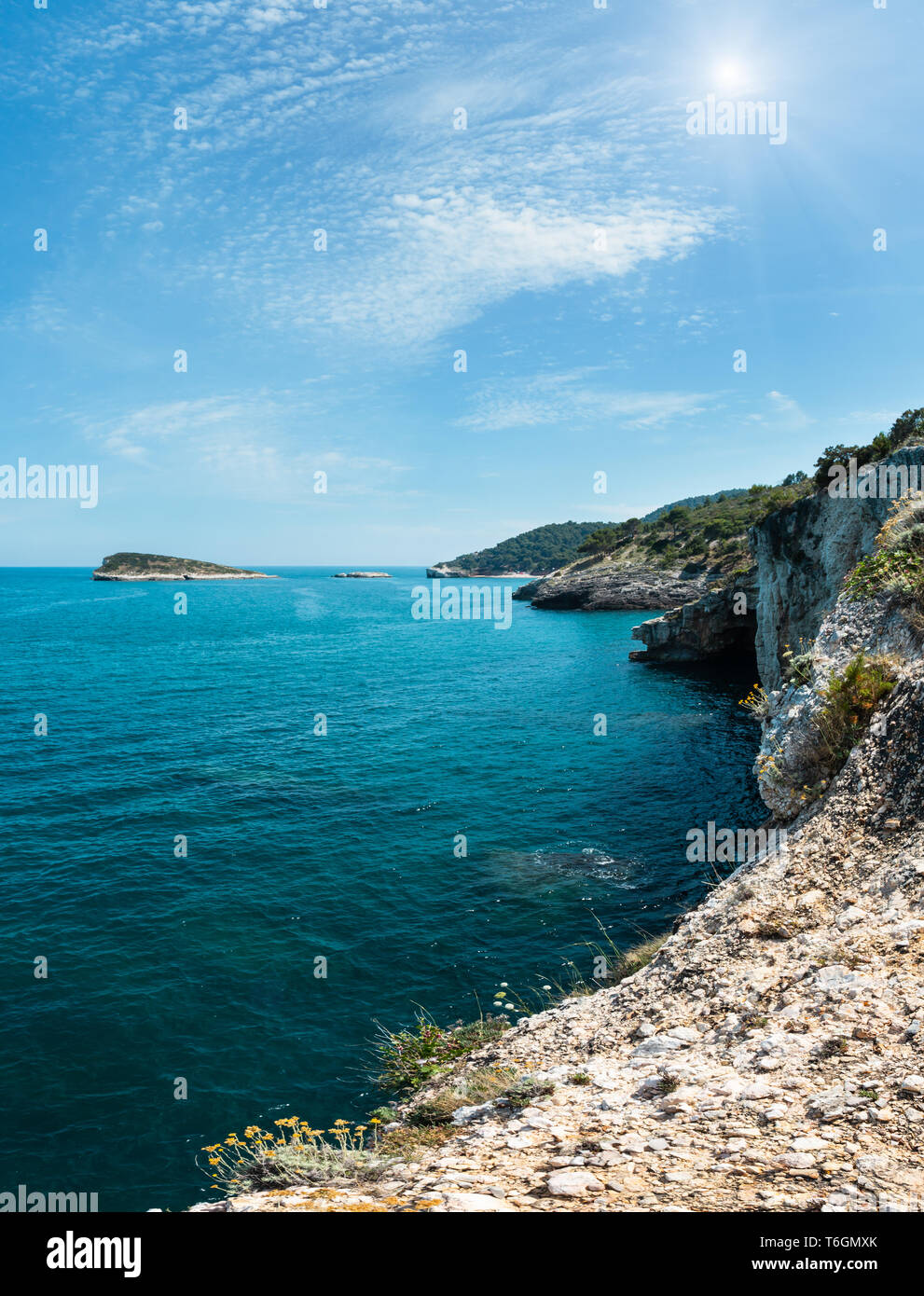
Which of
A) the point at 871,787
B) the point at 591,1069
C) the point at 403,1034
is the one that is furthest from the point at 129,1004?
the point at 871,787

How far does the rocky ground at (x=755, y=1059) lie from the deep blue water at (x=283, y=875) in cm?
619

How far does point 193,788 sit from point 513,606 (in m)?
104

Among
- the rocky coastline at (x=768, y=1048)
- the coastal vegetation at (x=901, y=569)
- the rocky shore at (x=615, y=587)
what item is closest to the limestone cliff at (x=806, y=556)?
the coastal vegetation at (x=901, y=569)

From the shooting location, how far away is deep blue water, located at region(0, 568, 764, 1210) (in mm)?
13727

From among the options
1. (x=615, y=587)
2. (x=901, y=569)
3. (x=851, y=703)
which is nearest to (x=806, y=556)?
(x=901, y=569)

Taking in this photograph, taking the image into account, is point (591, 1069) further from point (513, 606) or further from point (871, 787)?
point (513, 606)

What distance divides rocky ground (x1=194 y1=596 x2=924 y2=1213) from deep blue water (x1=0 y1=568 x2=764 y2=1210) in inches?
244

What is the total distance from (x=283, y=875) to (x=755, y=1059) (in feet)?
59.2

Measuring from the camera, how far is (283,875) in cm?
2256

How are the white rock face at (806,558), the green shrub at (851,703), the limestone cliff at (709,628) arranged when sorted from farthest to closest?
the limestone cliff at (709,628) → the white rock face at (806,558) → the green shrub at (851,703)

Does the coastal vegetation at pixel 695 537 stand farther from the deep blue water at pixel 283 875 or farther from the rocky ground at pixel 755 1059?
the rocky ground at pixel 755 1059

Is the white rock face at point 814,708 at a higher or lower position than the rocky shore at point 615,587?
lower

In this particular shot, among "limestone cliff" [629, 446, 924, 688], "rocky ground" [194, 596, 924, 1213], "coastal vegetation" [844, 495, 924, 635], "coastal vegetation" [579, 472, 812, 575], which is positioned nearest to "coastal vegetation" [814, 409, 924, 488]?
"limestone cliff" [629, 446, 924, 688]

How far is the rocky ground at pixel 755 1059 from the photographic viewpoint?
5227 mm
